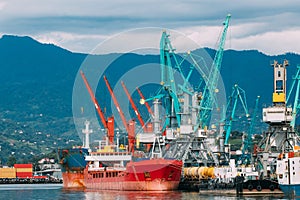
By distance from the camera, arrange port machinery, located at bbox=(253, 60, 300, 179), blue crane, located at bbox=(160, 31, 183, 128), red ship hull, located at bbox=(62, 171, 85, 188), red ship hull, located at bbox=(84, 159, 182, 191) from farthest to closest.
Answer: red ship hull, located at bbox=(62, 171, 85, 188), blue crane, located at bbox=(160, 31, 183, 128), red ship hull, located at bbox=(84, 159, 182, 191), port machinery, located at bbox=(253, 60, 300, 179)

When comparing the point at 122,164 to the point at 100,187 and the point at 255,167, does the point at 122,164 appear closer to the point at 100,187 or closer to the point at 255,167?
the point at 100,187

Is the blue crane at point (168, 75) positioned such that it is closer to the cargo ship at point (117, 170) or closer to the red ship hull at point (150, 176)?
the cargo ship at point (117, 170)

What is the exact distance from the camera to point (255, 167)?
9875cm

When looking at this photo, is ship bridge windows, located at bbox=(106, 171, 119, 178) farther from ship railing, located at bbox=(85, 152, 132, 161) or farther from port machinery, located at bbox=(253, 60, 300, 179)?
A: port machinery, located at bbox=(253, 60, 300, 179)

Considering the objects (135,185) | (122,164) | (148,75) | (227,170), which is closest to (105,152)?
(122,164)

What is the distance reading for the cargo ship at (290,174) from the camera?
257ft

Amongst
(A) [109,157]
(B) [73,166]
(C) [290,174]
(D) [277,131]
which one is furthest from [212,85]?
(C) [290,174]

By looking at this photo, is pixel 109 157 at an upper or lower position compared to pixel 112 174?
upper

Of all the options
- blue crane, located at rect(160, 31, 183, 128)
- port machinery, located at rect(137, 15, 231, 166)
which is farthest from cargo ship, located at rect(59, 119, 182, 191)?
blue crane, located at rect(160, 31, 183, 128)

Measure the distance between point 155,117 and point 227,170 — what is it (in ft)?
94.0

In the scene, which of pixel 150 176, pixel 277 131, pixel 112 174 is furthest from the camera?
pixel 112 174

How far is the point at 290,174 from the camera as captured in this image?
262 ft

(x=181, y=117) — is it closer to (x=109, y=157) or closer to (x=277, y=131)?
(x=109, y=157)

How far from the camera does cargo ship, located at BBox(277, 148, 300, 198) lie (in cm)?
7819
